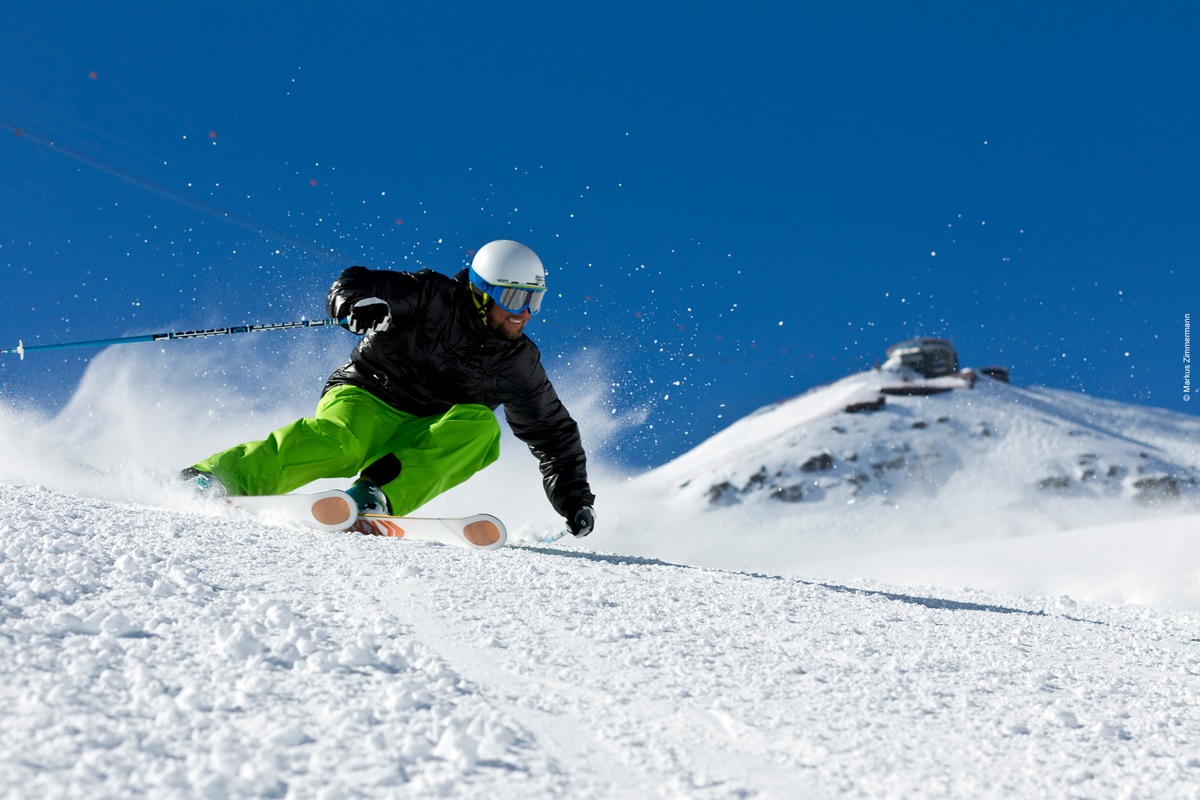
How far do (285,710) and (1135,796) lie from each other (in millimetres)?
1473

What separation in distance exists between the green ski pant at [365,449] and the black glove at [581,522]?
61 cm

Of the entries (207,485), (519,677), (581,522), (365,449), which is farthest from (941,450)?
(519,677)

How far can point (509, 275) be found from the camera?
5102 millimetres

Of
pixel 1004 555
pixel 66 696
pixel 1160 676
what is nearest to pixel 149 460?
pixel 66 696

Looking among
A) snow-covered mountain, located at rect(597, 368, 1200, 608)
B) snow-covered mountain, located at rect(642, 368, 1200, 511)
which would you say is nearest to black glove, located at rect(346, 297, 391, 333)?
snow-covered mountain, located at rect(597, 368, 1200, 608)

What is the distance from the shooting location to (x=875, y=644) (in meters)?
2.64

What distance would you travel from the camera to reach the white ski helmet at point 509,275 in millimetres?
5113

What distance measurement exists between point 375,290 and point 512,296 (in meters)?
0.72

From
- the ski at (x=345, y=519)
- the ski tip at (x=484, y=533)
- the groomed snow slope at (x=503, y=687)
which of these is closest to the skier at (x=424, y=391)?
the ski at (x=345, y=519)

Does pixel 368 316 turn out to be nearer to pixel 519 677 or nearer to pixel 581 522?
pixel 581 522

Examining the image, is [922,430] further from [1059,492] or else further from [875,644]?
[875,644]

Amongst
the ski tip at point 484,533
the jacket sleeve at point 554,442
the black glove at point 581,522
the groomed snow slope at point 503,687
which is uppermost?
the jacket sleeve at point 554,442

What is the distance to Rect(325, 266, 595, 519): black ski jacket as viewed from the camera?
510 cm

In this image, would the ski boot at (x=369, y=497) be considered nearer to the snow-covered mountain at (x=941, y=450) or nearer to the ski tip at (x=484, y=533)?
the ski tip at (x=484, y=533)
